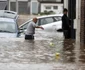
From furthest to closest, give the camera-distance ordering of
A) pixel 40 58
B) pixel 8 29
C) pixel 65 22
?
pixel 65 22
pixel 8 29
pixel 40 58

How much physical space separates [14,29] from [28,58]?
7605 millimetres

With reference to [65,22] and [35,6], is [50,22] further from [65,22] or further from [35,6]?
[35,6]

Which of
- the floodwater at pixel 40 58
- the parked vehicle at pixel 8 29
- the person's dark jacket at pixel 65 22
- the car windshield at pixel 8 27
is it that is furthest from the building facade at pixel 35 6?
the floodwater at pixel 40 58

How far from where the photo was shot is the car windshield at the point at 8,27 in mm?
21516

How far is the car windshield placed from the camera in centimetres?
2152

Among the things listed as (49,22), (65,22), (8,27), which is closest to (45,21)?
(49,22)

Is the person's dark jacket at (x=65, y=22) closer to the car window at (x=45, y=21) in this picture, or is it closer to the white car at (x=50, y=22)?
the white car at (x=50, y=22)

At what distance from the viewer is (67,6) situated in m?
26.5

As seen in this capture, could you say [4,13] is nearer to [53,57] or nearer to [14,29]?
[14,29]

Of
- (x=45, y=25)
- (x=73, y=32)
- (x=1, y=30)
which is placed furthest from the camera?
(x=45, y=25)

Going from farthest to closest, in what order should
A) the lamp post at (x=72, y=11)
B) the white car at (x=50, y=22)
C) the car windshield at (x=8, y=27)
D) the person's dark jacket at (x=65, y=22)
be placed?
the white car at (x=50, y=22) → the lamp post at (x=72, y=11) → the person's dark jacket at (x=65, y=22) → the car windshield at (x=8, y=27)

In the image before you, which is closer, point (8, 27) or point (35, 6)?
point (8, 27)

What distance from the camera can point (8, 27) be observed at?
71.1 feet

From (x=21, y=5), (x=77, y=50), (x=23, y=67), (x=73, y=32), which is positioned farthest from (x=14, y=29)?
(x=21, y=5)
